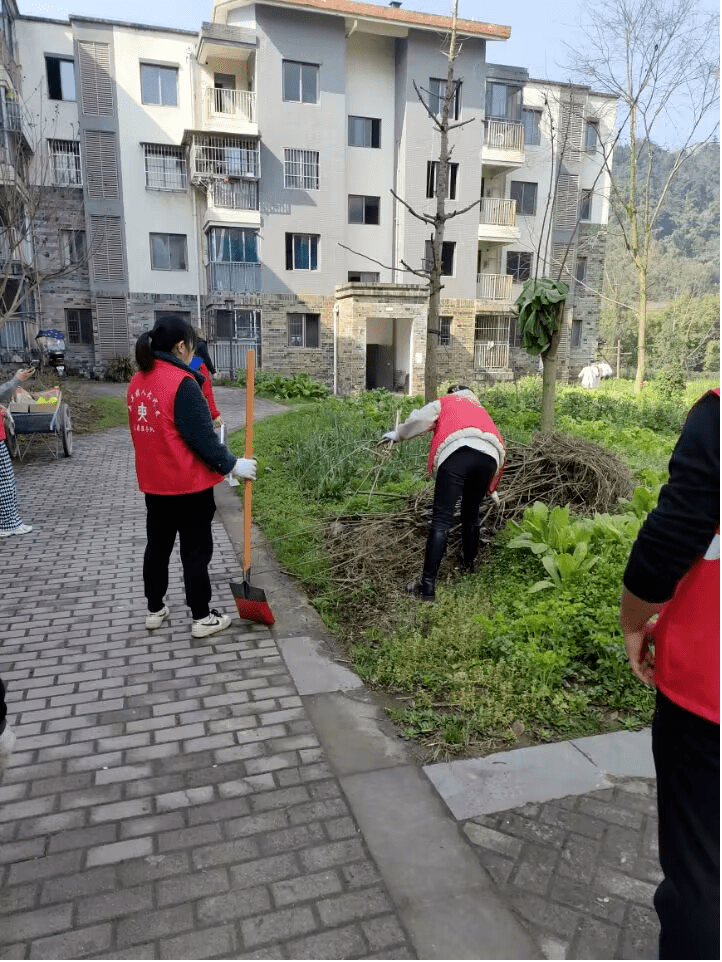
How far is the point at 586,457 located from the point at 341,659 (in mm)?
3409

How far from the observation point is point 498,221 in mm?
26719

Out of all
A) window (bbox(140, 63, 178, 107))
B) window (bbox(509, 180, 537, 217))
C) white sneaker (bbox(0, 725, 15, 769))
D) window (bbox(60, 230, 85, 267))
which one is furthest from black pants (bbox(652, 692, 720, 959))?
window (bbox(509, 180, 537, 217))

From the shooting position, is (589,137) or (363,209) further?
(589,137)

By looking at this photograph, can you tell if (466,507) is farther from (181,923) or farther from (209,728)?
(181,923)

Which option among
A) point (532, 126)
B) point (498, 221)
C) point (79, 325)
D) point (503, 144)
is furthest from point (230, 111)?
point (532, 126)

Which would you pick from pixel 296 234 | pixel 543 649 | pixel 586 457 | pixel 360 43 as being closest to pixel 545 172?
pixel 360 43

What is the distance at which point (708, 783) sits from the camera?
58.4 inches

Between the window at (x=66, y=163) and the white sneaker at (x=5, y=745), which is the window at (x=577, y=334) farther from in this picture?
the white sneaker at (x=5, y=745)

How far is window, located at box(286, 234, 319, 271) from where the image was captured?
994 inches

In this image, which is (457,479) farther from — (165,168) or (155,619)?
(165,168)

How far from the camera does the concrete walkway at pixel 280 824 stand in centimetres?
220

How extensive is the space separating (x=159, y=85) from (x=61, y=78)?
10.8 ft

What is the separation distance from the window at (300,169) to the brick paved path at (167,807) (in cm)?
2315

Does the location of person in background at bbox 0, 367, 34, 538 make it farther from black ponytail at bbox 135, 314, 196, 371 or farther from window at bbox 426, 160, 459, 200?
window at bbox 426, 160, 459, 200
